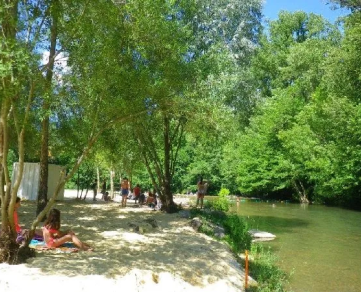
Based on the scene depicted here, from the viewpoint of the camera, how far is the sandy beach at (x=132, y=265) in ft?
22.2

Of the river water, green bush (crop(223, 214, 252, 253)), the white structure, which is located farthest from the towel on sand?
the white structure

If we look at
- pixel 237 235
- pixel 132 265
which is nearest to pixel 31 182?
pixel 237 235

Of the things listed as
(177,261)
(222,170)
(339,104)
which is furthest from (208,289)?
(222,170)

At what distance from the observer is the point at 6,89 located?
6.76m

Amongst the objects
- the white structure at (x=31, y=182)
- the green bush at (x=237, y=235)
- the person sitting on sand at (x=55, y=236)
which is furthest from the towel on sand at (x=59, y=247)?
the white structure at (x=31, y=182)

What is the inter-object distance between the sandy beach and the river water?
7.04ft

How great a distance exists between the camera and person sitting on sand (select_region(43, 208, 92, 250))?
28.6 feet

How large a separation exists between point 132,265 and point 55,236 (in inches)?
77.6

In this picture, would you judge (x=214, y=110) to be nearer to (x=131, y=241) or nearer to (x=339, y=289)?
(x=131, y=241)

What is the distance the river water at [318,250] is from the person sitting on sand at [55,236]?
15.9 feet

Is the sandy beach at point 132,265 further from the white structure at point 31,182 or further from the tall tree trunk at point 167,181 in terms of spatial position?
the white structure at point 31,182

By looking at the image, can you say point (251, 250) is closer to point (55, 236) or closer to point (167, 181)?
point (55, 236)

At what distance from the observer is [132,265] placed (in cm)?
800

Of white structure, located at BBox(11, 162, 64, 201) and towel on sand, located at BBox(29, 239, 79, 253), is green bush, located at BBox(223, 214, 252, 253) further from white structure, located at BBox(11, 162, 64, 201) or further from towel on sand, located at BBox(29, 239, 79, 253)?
white structure, located at BBox(11, 162, 64, 201)
